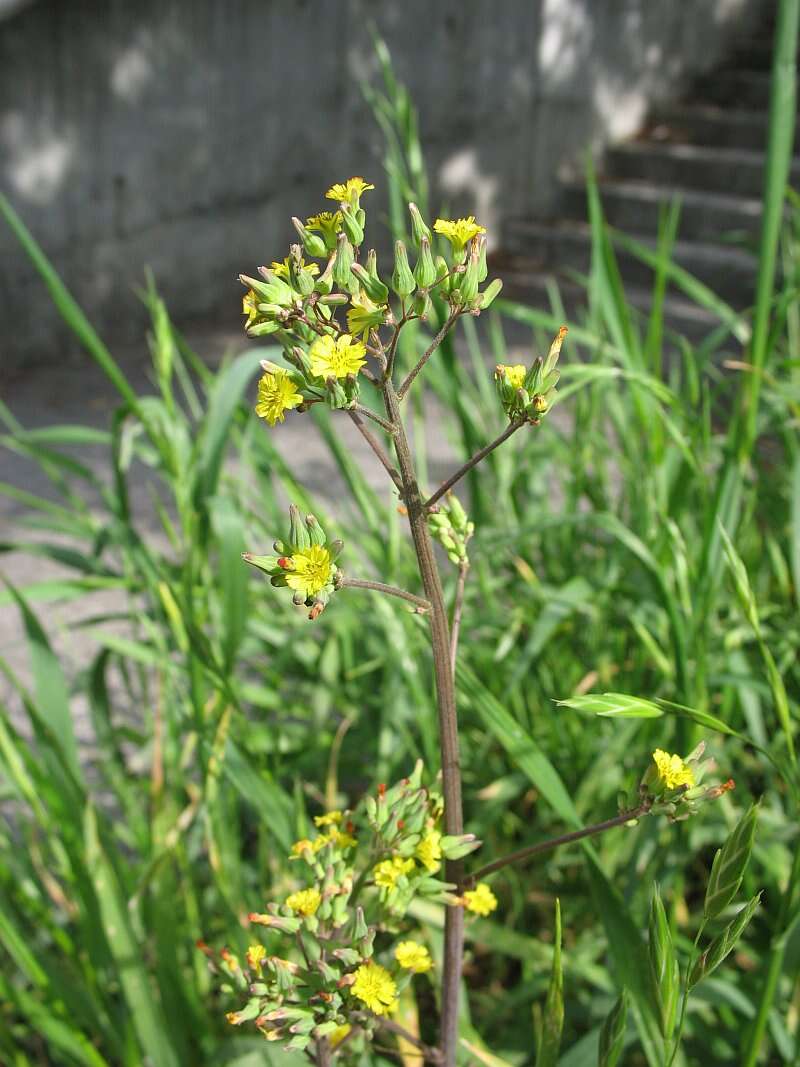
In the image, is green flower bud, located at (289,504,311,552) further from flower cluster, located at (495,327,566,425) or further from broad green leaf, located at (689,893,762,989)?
broad green leaf, located at (689,893,762,989)

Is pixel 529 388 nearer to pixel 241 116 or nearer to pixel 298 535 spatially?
pixel 298 535

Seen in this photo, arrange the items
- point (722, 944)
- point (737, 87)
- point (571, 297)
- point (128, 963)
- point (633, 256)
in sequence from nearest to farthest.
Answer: point (722, 944)
point (128, 963)
point (571, 297)
point (633, 256)
point (737, 87)

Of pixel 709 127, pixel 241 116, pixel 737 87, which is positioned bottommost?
pixel 709 127

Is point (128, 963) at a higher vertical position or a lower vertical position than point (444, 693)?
lower

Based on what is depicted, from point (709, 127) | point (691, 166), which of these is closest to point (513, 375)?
point (691, 166)

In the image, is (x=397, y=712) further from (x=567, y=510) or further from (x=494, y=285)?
(x=494, y=285)

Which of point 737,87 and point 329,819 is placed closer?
point 329,819
